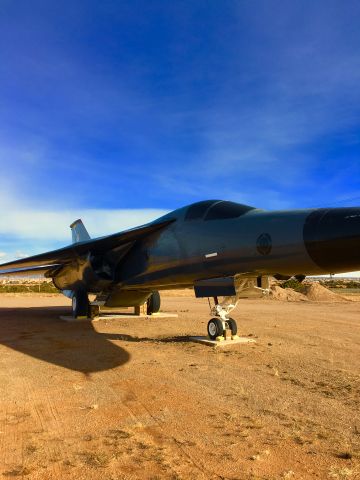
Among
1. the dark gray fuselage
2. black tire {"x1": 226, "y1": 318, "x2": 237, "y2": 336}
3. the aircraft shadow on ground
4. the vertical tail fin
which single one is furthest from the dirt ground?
the vertical tail fin

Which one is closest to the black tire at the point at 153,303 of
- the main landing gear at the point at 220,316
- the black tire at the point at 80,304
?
the black tire at the point at 80,304

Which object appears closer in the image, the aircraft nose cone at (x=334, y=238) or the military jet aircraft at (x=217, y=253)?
the aircraft nose cone at (x=334, y=238)

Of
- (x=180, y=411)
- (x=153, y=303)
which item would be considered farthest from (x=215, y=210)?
(x=153, y=303)

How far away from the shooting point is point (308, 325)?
1270 centimetres

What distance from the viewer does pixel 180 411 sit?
14.8ft

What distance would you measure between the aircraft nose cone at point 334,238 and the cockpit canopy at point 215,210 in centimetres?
183

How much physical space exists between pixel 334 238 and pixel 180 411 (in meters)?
3.16

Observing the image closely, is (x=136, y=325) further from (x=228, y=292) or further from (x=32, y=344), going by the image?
(x=228, y=292)

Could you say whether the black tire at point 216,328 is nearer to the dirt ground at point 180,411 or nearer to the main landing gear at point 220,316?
the main landing gear at point 220,316

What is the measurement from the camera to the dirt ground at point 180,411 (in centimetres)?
317

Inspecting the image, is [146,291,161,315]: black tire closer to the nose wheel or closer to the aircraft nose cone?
the nose wheel

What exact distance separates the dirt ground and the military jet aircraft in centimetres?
151

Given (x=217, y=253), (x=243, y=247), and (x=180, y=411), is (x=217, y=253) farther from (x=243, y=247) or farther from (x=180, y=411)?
(x=180, y=411)

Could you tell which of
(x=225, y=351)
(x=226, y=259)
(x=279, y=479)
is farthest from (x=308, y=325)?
(x=279, y=479)
